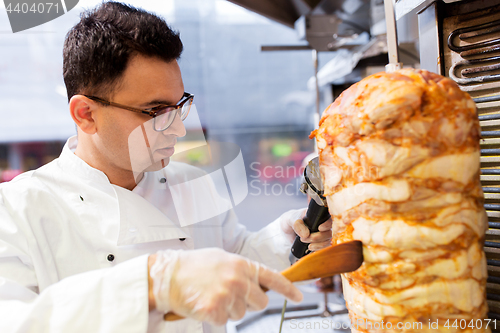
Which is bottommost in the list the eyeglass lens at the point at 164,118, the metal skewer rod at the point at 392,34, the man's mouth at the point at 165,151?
the man's mouth at the point at 165,151

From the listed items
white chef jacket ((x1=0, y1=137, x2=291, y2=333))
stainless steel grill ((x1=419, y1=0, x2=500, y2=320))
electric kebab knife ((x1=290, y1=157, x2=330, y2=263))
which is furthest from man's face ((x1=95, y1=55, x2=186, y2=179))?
stainless steel grill ((x1=419, y1=0, x2=500, y2=320))

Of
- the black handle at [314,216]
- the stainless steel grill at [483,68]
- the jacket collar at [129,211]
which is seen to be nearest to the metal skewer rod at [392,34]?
the stainless steel grill at [483,68]

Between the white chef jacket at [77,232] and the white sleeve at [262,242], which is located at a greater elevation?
the white chef jacket at [77,232]

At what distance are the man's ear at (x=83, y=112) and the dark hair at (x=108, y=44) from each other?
33mm

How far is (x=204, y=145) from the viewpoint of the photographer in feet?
3.98

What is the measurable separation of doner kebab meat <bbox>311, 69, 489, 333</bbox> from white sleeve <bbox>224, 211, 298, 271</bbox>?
66 centimetres

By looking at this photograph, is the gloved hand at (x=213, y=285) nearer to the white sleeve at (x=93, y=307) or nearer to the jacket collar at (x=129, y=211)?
the white sleeve at (x=93, y=307)

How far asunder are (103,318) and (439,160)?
676 millimetres

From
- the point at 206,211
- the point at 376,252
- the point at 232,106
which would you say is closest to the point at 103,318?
the point at 376,252

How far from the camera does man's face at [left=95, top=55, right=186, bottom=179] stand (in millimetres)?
1058

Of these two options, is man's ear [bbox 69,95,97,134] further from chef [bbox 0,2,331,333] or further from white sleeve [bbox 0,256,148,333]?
white sleeve [bbox 0,256,148,333]

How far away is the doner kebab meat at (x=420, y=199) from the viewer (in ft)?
1.87

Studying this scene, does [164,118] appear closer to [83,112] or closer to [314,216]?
[83,112]

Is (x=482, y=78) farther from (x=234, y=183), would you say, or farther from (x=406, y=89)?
(x=234, y=183)
